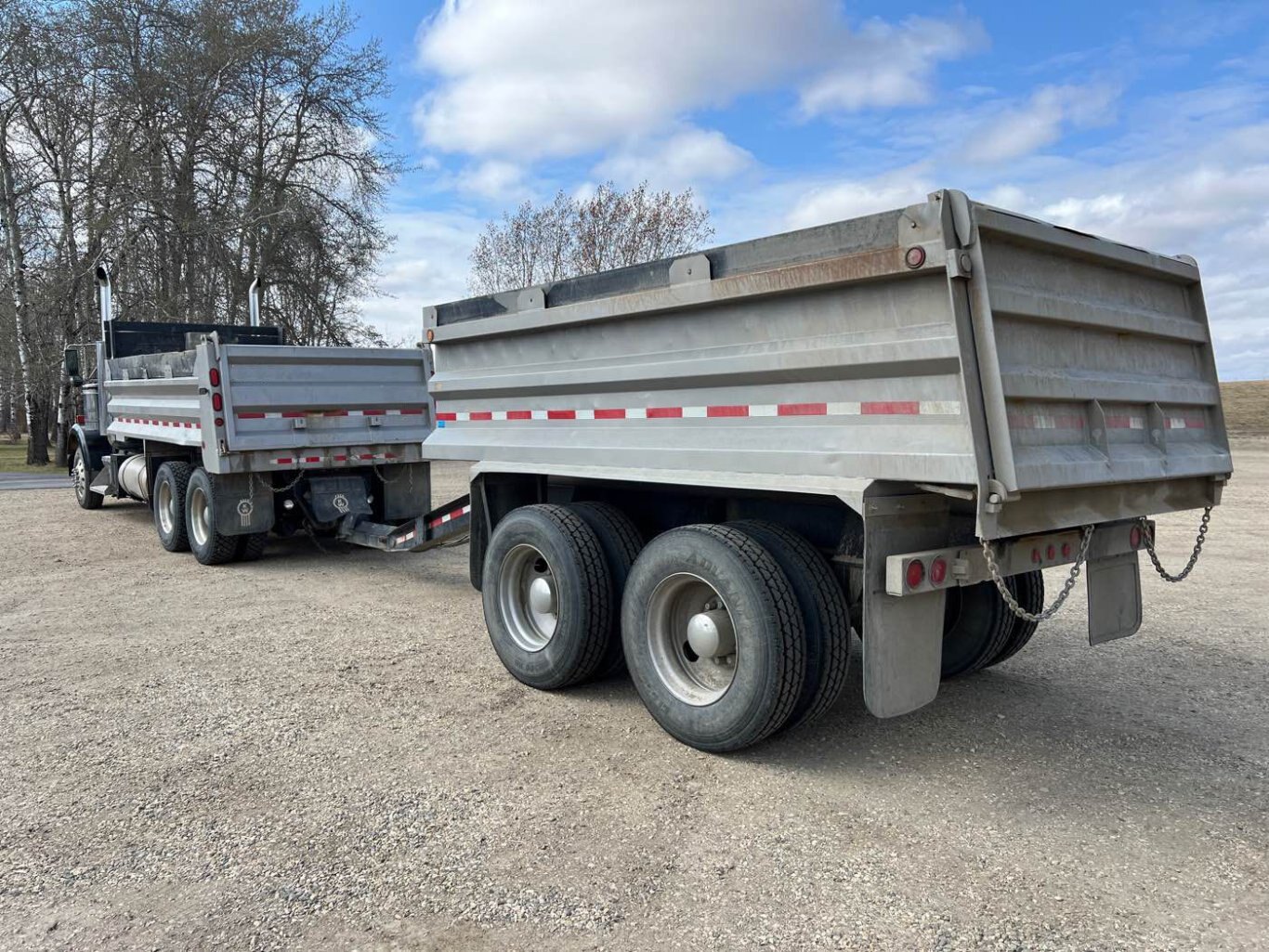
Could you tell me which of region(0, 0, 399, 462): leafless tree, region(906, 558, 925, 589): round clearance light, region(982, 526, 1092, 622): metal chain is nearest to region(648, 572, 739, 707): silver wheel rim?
region(906, 558, 925, 589): round clearance light

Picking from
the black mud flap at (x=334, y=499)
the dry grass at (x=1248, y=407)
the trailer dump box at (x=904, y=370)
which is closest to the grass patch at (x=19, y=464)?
the black mud flap at (x=334, y=499)

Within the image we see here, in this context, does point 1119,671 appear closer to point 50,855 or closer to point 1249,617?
point 1249,617

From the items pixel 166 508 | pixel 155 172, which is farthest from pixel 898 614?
pixel 155 172

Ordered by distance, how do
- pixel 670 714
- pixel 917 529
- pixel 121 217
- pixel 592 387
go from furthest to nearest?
pixel 121 217 → pixel 592 387 → pixel 670 714 → pixel 917 529

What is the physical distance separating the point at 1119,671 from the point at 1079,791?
6.10 ft

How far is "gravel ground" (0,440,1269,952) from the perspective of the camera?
276 centimetres

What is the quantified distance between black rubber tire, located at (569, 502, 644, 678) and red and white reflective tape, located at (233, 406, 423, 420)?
4.41 m

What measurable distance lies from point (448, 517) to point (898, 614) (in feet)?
12.6

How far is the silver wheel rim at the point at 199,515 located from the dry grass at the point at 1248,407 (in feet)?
81.1

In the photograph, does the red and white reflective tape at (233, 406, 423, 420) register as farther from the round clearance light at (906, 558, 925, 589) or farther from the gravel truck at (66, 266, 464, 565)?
the round clearance light at (906, 558, 925, 589)

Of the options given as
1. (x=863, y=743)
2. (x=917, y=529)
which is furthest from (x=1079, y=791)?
(x=917, y=529)

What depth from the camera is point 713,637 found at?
12.9ft

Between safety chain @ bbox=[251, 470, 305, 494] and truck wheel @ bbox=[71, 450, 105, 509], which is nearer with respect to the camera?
safety chain @ bbox=[251, 470, 305, 494]

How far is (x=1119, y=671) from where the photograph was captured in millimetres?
5172
